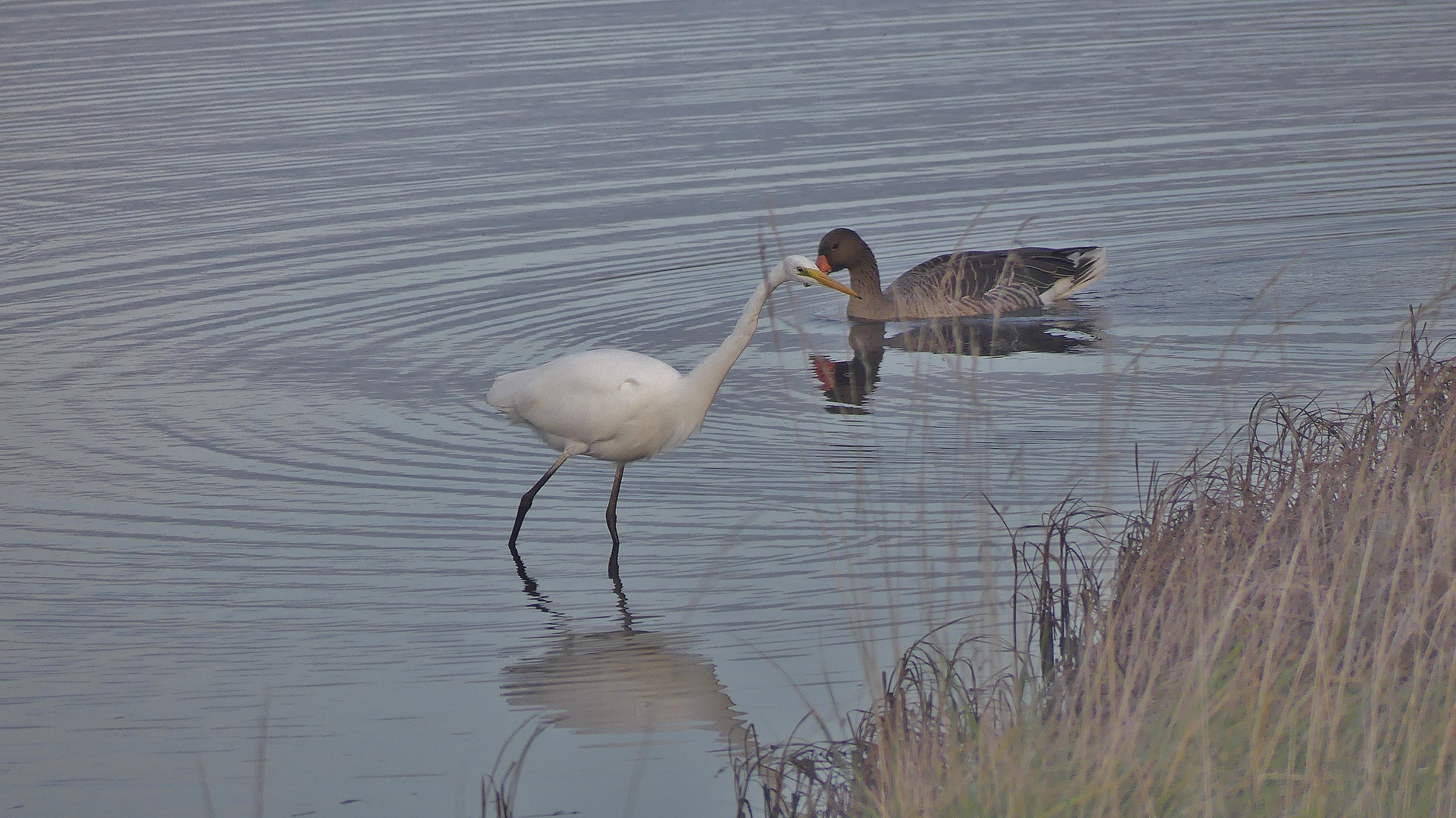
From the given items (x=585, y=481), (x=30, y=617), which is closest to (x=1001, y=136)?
(x=585, y=481)

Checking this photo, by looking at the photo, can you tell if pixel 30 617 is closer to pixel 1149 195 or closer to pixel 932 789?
pixel 932 789

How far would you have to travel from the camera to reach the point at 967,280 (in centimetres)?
1158

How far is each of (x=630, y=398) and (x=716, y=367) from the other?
0.39m

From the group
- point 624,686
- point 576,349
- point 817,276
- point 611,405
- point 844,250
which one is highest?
point 844,250

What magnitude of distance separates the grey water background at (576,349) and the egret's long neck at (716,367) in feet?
1.85

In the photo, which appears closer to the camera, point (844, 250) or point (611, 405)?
point (611, 405)

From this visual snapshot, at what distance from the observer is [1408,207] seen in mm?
13898

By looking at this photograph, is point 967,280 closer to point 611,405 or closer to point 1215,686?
point 611,405

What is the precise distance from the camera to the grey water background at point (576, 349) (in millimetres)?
5918

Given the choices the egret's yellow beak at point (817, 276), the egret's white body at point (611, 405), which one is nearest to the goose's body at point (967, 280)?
the egret's yellow beak at point (817, 276)

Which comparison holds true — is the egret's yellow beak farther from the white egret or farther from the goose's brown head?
the goose's brown head

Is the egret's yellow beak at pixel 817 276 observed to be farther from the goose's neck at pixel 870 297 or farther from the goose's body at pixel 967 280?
the goose's neck at pixel 870 297

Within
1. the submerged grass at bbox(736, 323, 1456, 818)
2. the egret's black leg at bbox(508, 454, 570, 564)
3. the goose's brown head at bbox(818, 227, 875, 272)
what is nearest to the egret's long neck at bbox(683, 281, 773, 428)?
the egret's black leg at bbox(508, 454, 570, 564)

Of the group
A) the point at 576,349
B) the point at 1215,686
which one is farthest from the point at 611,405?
the point at 576,349
